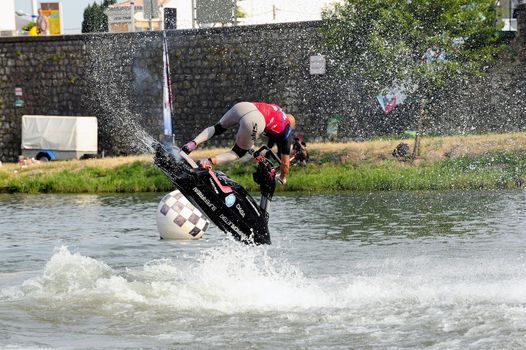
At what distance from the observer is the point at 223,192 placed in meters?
16.2

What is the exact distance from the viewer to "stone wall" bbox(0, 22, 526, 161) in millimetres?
39688

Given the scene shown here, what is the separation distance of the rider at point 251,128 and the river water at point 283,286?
4.14 ft

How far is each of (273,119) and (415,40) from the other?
61.8 feet

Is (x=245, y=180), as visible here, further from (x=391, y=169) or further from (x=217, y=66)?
(x=217, y=66)

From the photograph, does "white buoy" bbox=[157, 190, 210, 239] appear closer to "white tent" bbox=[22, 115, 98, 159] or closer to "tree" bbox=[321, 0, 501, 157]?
"tree" bbox=[321, 0, 501, 157]

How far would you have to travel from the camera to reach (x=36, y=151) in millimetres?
44438

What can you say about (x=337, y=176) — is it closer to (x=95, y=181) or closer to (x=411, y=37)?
(x=411, y=37)

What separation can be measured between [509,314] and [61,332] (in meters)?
4.73

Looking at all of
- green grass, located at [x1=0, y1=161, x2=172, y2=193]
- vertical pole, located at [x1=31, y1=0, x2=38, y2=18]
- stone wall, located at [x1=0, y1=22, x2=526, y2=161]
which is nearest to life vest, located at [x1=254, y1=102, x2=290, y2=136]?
green grass, located at [x1=0, y1=161, x2=172, y2=193]

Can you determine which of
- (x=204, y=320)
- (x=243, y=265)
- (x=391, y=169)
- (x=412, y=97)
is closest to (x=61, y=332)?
(x=204, y=320)

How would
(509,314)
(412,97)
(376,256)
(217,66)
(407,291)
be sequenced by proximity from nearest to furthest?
(509,314) < (407,291) < (376,256) < (412,97) < (217,66)

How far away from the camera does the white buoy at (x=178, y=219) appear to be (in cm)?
1973

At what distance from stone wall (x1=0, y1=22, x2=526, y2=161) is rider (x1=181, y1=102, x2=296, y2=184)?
73.1 feet

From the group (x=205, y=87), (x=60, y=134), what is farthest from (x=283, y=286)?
(x=60, y=134)
